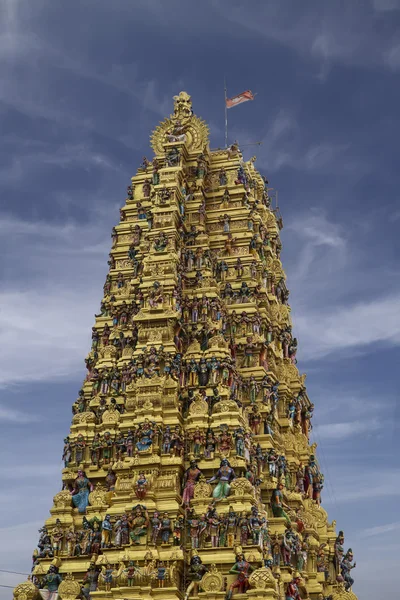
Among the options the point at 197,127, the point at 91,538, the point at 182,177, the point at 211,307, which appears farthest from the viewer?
the point at 197,127

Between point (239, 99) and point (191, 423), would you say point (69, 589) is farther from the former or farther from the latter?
point (239, 99)

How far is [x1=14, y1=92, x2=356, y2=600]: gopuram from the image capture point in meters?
26.7

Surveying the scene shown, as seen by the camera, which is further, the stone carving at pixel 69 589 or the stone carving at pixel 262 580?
the stone carving at pixel 69 589

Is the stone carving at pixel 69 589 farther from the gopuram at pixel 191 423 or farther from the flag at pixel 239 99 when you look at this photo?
the flag at pixel 239 99

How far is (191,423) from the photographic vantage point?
30219mm

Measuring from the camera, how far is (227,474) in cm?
2822

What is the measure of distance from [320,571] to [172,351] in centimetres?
1263

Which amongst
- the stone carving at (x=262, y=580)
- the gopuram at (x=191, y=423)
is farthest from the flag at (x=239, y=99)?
the stone carving at (x=262, y=580)

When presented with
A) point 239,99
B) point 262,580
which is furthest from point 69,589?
point 239,99

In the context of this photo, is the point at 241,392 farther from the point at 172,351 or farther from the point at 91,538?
the point at 91,538

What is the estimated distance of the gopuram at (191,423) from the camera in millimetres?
26688

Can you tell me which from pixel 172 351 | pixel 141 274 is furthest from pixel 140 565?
pixel 141 274

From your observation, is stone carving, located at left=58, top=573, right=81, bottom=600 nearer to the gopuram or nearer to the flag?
the gopuram

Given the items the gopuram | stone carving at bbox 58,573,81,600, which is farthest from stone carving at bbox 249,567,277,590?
stone carving at bbox 58,573,81,600
